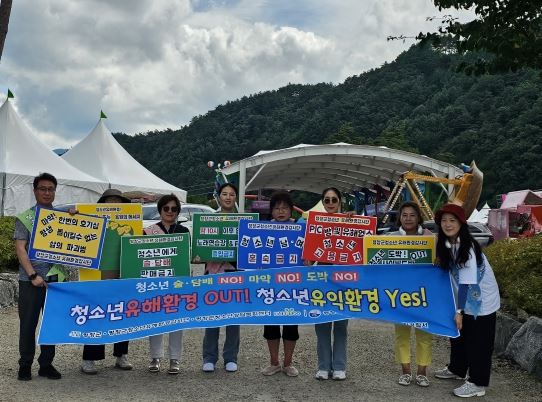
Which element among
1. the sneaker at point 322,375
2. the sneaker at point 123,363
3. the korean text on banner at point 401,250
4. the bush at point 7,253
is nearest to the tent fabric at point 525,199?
the bush at point 7,253

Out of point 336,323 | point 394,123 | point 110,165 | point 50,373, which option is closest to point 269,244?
point 336,323

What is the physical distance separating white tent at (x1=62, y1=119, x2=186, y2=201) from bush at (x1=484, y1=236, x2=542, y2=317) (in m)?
16.9

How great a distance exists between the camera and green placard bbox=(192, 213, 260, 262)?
226 inches

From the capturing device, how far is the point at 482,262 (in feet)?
16.5

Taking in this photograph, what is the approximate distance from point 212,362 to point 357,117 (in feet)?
215

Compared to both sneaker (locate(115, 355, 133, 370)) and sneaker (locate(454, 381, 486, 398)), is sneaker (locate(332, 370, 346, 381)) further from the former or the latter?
sneaker (locate(115, 355, 133, 370))

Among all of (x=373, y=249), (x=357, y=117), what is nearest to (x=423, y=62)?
(x=357, y=117)

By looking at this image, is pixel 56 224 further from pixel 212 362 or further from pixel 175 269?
pixel 212 362

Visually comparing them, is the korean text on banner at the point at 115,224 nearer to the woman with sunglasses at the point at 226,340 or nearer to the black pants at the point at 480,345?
the woman with sunglasses at the point at 226,340

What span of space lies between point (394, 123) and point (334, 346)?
63736mm

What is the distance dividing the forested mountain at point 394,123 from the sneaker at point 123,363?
50.9 m

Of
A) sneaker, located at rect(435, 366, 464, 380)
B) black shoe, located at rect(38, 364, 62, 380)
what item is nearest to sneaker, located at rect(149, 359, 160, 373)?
black shoe, located at rect(38, 364, 62, 380)

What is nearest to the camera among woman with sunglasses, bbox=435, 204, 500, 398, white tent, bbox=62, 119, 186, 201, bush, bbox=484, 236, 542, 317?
woman with sunglasses, bbox=435, 204, 500, 398

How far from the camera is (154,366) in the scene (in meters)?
5.54
